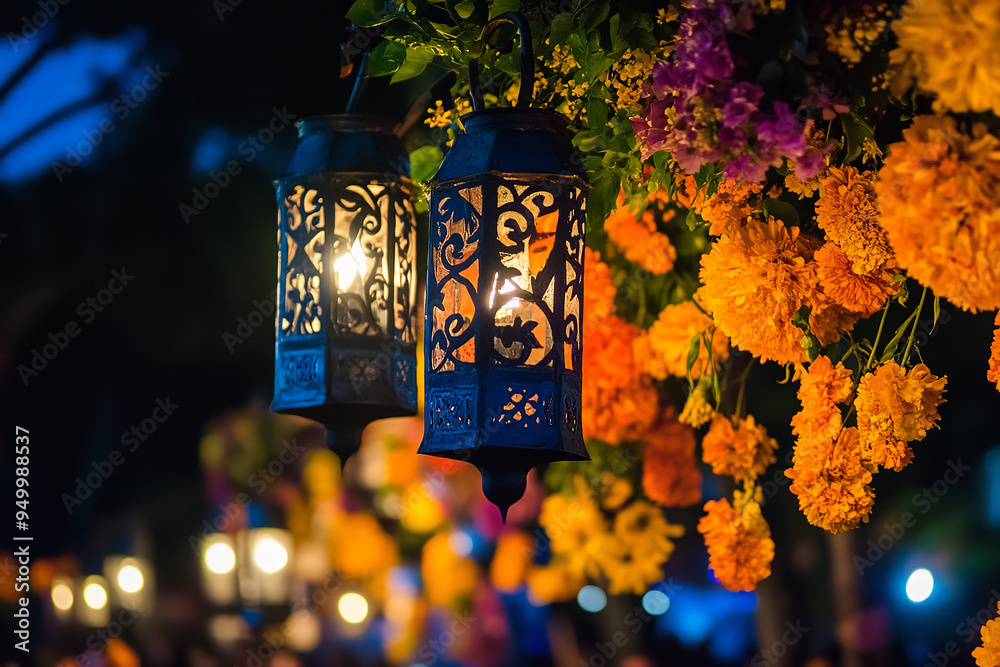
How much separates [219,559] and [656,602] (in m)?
2.64

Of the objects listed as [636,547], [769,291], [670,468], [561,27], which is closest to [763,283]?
[769,291]

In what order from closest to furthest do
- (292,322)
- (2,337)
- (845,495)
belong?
(845,495) → (292,322) → (2,337)

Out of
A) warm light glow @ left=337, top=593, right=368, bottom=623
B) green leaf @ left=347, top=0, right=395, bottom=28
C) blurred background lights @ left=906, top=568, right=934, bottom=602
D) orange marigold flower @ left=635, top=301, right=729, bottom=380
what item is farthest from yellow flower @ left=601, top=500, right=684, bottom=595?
warm light glow @ left=337, top=593, right=368, bottom=623

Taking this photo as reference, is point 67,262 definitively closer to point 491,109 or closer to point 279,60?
point 279,60

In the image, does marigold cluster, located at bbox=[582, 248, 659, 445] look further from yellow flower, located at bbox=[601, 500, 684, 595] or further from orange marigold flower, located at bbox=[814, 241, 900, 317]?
orange marigold flower, located at bbox=[814, 241, 900, 317]

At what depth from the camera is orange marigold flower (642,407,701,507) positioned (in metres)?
3.30

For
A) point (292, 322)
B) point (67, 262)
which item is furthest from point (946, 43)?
point (67, 262)

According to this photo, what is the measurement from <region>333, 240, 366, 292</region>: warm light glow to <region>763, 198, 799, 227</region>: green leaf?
0.80 metres

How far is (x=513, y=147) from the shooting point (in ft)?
6.35

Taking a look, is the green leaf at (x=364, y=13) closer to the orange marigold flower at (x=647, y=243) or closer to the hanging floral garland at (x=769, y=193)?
the hanging floral garland at (x=769, y=193)

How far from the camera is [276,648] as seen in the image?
652 centimetres

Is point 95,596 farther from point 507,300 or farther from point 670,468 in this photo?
point 507,300


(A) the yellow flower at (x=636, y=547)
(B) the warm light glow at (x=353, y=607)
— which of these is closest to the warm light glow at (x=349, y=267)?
(A) the yellow flower at (x=636, y=547)

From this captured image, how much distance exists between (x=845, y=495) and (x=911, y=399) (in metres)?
0.22
